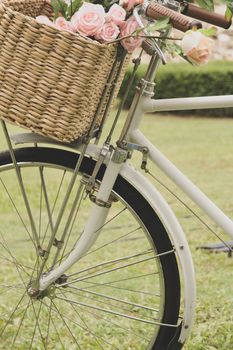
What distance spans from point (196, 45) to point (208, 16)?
23 centimetres

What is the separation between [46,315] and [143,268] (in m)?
1.03

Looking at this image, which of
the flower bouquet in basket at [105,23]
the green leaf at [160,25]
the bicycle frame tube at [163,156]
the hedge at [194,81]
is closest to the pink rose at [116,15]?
the flower bouquet in basket at [105,23]

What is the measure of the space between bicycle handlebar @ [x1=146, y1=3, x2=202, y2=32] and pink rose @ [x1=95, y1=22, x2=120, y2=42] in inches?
3.9

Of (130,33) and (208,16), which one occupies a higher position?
(208,16)

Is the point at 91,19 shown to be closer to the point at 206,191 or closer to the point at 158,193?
the point at 158,193

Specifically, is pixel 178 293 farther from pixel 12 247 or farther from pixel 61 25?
pixel 12 247

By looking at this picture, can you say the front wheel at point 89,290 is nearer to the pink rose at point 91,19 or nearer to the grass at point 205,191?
the grass at point 205,191

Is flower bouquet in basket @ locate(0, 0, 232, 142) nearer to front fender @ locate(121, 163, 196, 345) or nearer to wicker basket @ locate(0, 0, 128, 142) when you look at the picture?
wicker basket @ locate(0, 0, 128, 142)

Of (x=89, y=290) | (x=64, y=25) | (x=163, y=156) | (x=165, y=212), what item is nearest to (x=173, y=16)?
(x=64, y=25)

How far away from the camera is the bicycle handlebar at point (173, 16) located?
2119 millimetres

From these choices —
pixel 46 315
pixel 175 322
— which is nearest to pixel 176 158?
pixel 46 315

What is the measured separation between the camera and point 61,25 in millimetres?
2227

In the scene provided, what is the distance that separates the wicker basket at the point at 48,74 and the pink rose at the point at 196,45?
0.23 metres

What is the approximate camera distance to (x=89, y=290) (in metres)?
3.40
